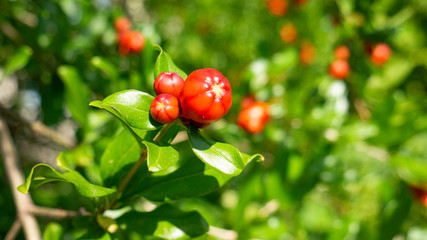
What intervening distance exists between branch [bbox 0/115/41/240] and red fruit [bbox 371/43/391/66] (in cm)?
154

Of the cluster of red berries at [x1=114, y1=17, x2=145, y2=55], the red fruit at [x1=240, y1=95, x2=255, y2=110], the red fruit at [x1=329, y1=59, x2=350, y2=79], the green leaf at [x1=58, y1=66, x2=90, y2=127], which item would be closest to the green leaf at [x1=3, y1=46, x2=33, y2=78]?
the green leaf at [x1=58, y1=66, x2=90, y2=127]

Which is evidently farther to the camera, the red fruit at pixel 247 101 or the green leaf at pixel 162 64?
the red fruit at pixel 247 101

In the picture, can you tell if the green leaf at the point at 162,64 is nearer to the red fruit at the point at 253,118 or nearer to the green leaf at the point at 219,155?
the green leaf at the point at 219,155

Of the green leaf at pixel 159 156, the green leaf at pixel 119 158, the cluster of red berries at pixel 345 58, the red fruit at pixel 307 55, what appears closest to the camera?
the green leaf at pixel 159 156

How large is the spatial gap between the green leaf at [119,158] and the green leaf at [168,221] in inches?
4.2

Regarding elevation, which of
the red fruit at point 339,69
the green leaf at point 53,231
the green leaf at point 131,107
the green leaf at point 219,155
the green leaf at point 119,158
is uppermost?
the green leaf at point 131,107

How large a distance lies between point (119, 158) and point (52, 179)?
6.4 inches

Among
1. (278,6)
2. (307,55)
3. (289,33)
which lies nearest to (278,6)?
(278,6)

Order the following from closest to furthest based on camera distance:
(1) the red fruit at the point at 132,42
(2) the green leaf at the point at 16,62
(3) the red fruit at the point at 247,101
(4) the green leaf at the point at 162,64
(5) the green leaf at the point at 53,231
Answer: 1. (4) the green leaf at the point at 162,64
2. (5) the green leaf at the point at 53,231
3. (2) the green leaf at the point at 16,62
4. (1) the red fruit at the point at 132,42
5. (3) the red fruit at the point at 247,101

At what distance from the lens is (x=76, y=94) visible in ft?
4.28

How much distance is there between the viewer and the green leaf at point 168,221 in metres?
0.80

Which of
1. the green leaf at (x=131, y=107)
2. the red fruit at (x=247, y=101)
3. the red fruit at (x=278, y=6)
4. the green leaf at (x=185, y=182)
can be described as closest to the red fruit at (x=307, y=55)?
the red fruit at (x=278, y=6)

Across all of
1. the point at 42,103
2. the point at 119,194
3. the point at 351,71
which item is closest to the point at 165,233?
the point at 119,194

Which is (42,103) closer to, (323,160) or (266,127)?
(266,127)
